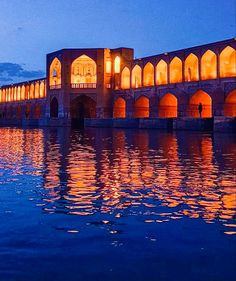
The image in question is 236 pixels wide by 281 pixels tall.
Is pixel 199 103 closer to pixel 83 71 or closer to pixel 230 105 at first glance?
pixel 230 105

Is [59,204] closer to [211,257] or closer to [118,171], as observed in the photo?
[211,257]

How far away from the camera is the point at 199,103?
29766 millimetres

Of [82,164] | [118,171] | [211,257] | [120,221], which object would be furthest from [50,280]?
[82,164]

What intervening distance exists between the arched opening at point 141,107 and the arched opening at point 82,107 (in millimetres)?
4927

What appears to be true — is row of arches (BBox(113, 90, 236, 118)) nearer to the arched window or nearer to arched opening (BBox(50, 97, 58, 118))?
the arched window

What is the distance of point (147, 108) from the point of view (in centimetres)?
3612

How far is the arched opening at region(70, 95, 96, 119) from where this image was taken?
38469 millimetres

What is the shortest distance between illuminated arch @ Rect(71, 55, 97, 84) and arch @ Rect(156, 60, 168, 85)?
24.0 feet

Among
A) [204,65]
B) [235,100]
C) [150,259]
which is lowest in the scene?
[150,259]

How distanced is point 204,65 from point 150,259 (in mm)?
27552

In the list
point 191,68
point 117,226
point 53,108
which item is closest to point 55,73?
point 53,108

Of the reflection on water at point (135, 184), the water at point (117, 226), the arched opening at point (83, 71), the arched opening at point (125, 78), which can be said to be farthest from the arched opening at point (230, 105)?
the water at point (117, 226)

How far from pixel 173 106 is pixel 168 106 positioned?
0.55 meters

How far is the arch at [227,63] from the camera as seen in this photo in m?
27.0
